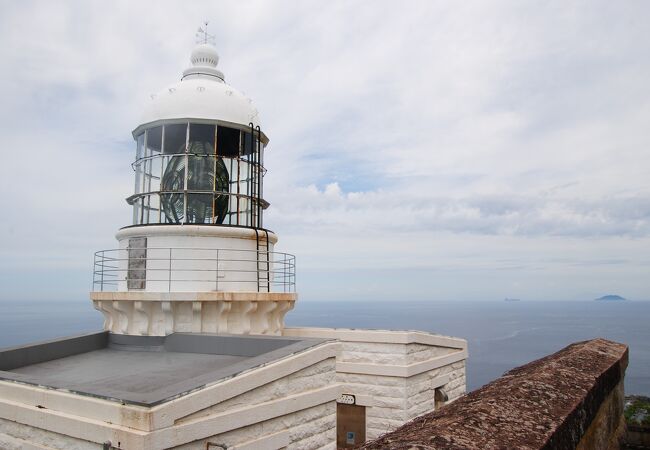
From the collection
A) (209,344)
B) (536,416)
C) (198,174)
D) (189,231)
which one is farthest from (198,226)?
(536,416)

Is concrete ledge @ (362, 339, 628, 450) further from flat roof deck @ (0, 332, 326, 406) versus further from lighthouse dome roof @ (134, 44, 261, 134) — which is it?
lighthouse dome roof @ (134, 44, 261, 134)

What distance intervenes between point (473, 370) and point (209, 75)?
65912 mm

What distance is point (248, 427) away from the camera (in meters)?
6.38

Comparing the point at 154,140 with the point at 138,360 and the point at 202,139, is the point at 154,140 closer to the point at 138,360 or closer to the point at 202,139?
the point at 202,139

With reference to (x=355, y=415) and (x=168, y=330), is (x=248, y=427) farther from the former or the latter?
(x=355, y=415)

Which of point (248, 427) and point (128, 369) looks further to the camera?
point (128, 369)

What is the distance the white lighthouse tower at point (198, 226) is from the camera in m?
9.80

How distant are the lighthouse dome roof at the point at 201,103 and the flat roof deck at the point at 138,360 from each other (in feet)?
16.2

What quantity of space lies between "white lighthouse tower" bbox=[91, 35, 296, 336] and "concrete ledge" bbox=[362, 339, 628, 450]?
6842mm

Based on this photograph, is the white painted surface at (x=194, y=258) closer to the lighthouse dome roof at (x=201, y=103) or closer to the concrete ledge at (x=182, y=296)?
the concrete ledge at (x=182, y=296)

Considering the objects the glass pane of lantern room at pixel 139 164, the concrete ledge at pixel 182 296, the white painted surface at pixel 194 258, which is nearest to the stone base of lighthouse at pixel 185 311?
the concrete ledge at pixel 182 296

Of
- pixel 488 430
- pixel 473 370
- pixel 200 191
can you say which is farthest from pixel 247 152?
pixel 473 370

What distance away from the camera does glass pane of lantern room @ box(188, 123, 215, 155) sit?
454 inches

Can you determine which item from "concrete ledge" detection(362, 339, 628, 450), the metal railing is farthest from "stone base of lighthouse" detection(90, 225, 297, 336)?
"concrete ledge" detection(362, 339, 628, 450)
